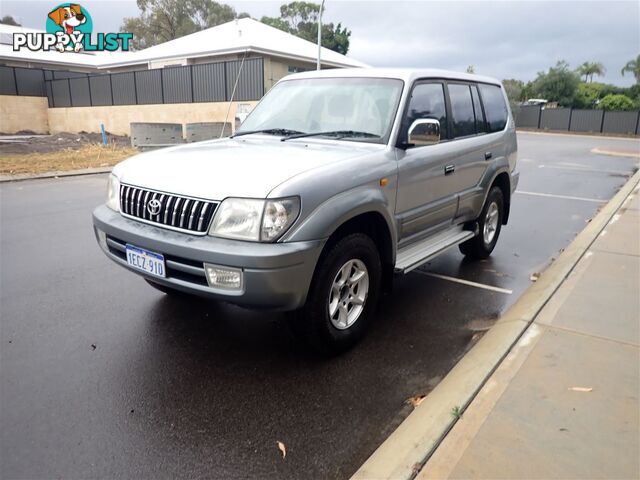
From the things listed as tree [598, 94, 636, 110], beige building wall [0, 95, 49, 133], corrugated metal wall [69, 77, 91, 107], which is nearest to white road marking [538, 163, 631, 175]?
corrugated metal wall [69, 77, 91, 107]

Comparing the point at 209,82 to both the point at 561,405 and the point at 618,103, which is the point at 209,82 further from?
the point at 618,103

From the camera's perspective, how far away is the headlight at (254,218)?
9.83 ft

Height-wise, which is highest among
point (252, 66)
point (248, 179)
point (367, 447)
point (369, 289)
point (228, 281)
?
point (252, 66)

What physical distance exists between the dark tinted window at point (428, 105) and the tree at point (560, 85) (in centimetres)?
5551

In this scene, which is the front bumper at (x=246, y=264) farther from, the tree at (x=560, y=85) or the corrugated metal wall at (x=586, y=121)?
the tree at (x=560, y=85)

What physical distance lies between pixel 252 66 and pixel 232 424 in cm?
2152

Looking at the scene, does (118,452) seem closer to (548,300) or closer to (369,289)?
(369,289)

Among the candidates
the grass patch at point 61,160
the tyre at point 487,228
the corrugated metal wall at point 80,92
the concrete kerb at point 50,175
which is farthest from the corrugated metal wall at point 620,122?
the tyre at point 487,228

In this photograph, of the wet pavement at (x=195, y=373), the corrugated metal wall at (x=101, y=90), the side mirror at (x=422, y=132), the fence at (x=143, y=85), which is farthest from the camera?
the corrugated metal wall at (x=101, y=90)

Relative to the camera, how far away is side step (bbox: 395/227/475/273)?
413 cm

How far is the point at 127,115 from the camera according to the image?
28.6m

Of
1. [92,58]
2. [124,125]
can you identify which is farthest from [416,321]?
[92,58]

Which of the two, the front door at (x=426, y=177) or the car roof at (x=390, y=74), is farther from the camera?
the car roof at (x=390, y=74)

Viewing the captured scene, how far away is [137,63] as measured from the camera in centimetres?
3162
